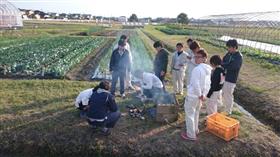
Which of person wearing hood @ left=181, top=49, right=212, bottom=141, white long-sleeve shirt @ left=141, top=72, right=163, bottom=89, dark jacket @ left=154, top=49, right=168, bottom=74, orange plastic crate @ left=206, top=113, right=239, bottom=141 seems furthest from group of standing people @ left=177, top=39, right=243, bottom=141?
white long-sleeve shirt @ left=141, top=72, right=163, bottom=89

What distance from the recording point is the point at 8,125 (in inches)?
262

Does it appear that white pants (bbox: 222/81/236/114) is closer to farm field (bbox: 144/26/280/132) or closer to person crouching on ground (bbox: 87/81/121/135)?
farm field (bbox: 144/26/280/132)

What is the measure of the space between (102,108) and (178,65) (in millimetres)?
3553

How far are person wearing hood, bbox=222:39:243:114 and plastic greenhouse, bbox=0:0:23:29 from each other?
38.1 m

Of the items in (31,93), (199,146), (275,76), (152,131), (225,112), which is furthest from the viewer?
(275,76)

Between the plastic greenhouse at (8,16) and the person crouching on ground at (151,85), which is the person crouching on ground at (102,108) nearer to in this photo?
the person crouching on ground at (151,85)

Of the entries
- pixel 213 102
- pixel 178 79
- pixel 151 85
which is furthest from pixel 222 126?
pixel 178 79

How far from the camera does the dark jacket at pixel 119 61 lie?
8516 mm

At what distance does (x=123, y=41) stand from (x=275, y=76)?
7853mm

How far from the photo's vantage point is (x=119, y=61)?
8.53m

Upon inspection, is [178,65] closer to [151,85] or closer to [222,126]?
[151,85]

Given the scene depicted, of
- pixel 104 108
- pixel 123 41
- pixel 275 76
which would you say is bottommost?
pixel 275 76

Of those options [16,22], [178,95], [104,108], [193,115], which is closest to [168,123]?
[193,115]

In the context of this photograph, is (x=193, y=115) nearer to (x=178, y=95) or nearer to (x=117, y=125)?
(x=117, y=125)
